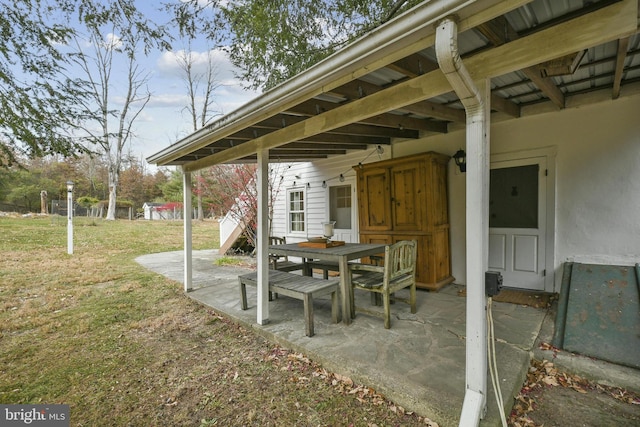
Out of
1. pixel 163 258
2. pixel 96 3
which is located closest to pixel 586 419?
pixel 96 3

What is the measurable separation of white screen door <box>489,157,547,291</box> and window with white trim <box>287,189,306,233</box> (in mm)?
4072

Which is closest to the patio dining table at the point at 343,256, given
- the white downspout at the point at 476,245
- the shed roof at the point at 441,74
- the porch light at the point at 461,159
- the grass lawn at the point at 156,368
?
the grass lawn at the point at 156,368

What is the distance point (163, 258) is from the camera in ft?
28.5

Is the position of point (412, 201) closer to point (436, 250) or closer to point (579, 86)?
point (436, 250)

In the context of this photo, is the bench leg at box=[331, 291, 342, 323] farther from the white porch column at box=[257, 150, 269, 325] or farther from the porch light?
the porch light

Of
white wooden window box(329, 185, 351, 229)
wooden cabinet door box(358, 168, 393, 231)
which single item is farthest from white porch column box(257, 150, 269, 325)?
white wooden window box(329, 185, 351, 229)

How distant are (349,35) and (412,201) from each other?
136 inches

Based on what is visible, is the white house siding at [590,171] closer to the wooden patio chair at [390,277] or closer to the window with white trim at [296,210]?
the wooden patio chair at [390,277]

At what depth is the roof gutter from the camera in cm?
140

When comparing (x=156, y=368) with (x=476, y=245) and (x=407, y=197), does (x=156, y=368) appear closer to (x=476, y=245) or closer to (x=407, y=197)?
(x=476, y=245)

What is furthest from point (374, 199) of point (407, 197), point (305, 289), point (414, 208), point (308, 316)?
point (308, 316)

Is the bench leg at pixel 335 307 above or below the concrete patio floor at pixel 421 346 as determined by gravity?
above

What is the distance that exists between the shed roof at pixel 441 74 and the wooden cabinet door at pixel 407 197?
80 cm

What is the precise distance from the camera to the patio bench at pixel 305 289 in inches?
117
